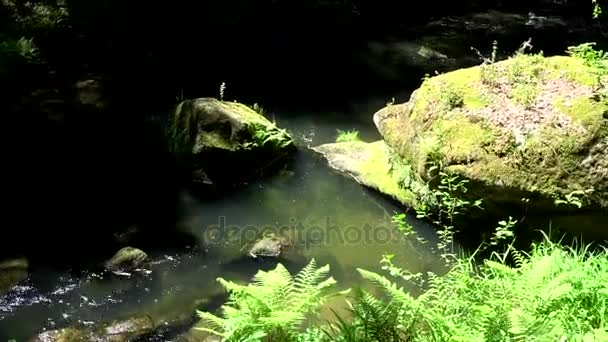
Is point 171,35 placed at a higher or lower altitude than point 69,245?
higher

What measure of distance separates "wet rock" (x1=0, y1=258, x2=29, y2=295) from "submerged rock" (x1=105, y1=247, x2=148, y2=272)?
92 centimetres

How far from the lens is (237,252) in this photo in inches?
302

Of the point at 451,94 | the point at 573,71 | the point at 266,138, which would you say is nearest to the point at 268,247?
the point at 266,138

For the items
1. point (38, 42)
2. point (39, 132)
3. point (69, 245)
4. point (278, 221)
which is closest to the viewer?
point (69, 245)

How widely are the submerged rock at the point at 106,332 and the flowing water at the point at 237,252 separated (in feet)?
0.48

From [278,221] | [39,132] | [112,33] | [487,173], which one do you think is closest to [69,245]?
[278,221]

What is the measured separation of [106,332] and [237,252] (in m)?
1.94

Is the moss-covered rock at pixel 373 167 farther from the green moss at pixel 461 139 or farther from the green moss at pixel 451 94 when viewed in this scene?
the green moss at pixel 451 94

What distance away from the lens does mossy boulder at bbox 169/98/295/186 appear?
9.29 metres

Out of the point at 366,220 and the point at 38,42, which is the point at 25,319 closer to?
the point at 366,220

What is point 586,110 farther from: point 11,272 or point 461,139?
point 11,272

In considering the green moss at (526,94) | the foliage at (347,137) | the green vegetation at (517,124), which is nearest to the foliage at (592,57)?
the green vegetation at (517,124)

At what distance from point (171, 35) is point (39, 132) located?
4907mm

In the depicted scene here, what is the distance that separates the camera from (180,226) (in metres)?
8.15
